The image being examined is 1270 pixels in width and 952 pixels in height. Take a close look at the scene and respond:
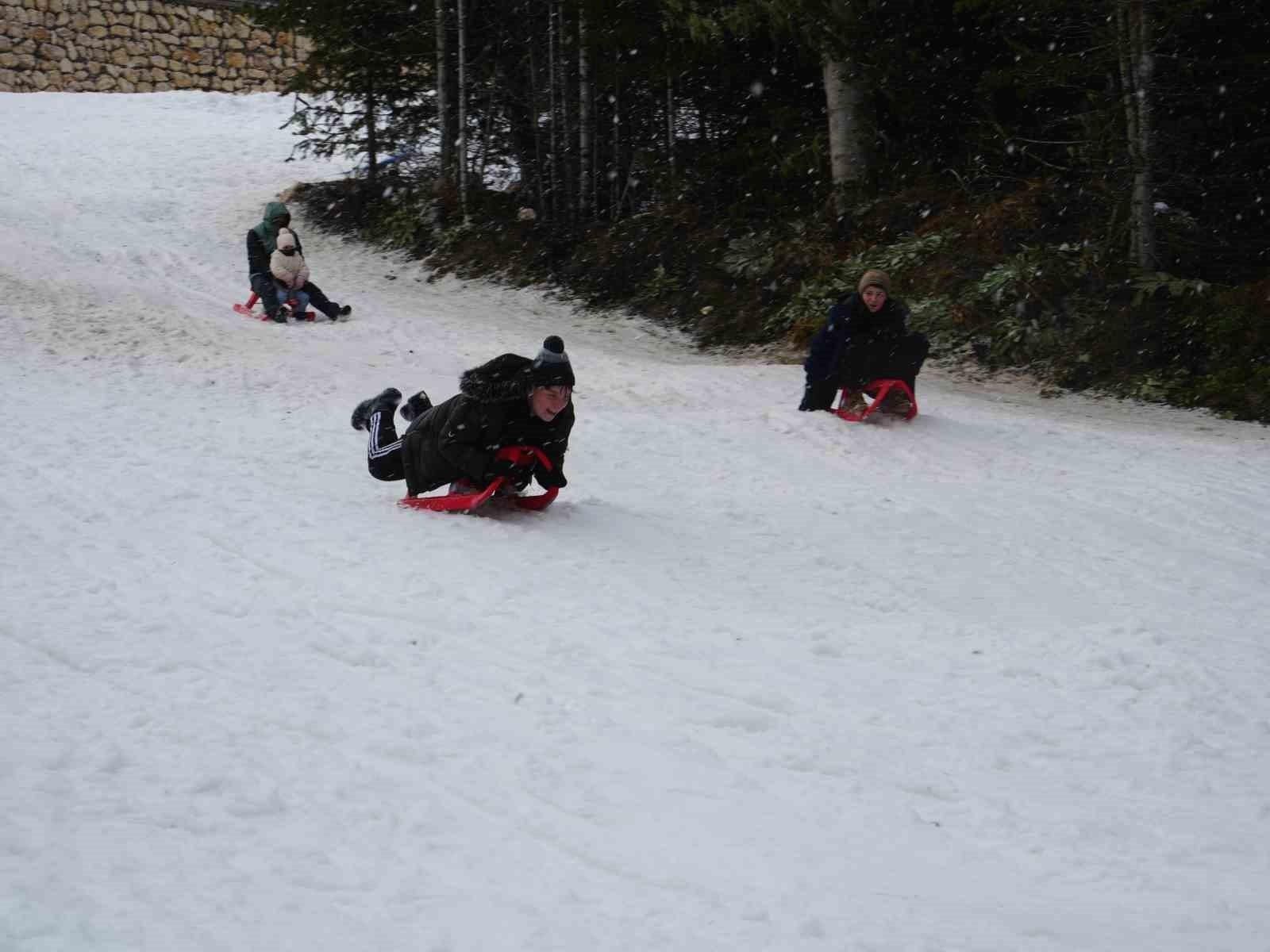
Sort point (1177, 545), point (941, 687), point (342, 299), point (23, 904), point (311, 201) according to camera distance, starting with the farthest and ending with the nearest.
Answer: point (311, 201)
point (342, 299)
point (1177, 545)
point (941, 687)
point (23, 904)

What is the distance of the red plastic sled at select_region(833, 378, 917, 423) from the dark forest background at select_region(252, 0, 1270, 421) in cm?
302

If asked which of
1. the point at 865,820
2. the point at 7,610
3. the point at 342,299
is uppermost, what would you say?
the point at 342,299

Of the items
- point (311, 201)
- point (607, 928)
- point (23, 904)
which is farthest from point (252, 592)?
point (311, 201)

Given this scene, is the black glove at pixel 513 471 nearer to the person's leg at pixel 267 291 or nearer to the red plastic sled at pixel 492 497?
the red plastic sled at pixel 492 497

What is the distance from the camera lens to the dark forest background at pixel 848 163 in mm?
11305

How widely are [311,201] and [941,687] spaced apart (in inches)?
729

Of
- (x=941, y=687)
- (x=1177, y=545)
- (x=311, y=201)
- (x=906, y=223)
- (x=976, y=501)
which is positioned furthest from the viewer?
(x=311, y=201)

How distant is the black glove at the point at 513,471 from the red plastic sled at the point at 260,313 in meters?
8.15

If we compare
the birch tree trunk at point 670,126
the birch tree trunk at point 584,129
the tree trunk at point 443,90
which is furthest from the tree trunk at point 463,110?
the birch tree trunk at point 670,126

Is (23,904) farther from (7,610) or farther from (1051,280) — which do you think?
(1051,280)

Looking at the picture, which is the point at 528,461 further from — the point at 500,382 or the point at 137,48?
the point at 137,48

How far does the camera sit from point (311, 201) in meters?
20.3

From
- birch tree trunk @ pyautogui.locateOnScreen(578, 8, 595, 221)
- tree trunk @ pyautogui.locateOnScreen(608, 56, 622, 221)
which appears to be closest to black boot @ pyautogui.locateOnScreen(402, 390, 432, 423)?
birch tree trunk @ pyautogui.locateOnScreen(578, 8, 595, 221)

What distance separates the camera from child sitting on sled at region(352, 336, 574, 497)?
5.95 metres
